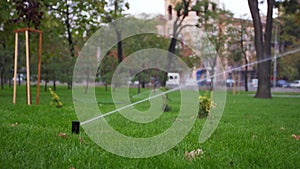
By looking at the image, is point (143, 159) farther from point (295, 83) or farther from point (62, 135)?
point (295, 83)

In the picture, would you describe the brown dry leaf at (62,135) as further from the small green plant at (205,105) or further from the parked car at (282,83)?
the parked car at (282,83)

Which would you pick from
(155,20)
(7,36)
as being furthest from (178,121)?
(7,36)

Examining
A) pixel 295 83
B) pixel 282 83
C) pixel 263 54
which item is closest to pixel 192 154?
pixel 263 54

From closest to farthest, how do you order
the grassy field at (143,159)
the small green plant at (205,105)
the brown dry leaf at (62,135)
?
1. the grassy field at (143,159)
2. the brown dry leaf at (62,135)
3. the small green plant at (205,105)

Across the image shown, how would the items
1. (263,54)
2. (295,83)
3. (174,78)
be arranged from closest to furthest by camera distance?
(174,78) < (263,54) < (295,83)

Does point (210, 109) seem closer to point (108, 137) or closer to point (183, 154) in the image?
point (108, 137)

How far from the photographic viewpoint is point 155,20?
25.0 feet

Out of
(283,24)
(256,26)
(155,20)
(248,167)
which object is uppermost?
(283,24)

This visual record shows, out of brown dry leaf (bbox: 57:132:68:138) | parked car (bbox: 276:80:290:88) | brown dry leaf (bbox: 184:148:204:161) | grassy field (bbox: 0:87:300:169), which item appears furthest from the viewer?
parked car (bbox: 276:80:290:88)

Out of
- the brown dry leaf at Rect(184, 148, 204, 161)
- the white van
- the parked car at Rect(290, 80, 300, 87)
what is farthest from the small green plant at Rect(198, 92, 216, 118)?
the parked car at Rect(290, 80, 300, 87)

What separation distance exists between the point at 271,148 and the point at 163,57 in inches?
157

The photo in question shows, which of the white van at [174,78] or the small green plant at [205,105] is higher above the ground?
the white van at [174,78]

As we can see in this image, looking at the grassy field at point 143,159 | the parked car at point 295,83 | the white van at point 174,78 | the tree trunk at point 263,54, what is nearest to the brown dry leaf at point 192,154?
the grassy field at point 143,159

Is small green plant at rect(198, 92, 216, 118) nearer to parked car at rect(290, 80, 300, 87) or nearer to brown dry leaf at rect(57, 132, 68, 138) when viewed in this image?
brown dry leaf at rect(57, 132, 68, 138)
